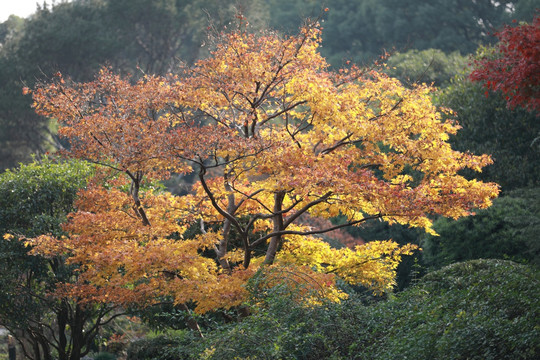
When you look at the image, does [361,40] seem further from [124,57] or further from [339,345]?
[339,345]

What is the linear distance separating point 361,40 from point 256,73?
97.1 ft

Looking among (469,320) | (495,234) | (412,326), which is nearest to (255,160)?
(412,326)

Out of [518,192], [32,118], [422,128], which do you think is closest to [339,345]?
[422,128]

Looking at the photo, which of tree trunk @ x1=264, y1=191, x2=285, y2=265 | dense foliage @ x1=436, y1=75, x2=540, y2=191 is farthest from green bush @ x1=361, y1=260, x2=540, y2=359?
dense foliage @ x1=436, y1=75, x2=540, y2=191

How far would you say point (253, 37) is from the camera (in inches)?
400

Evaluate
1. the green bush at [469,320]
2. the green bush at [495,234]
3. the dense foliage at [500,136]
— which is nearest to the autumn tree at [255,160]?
the green bush at [469,320]

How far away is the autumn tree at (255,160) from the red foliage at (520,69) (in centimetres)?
222

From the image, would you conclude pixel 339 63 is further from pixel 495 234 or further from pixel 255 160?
pixel 255 160

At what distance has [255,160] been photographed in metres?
9.91

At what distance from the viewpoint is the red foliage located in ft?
23.1

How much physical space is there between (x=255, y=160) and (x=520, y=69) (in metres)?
4.20

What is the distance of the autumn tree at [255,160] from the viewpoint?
9.33 m

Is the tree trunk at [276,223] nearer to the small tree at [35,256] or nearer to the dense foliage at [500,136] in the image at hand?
the small tree at [35,256]

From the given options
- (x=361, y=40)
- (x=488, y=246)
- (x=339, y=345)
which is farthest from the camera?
(x=361, y=40)
